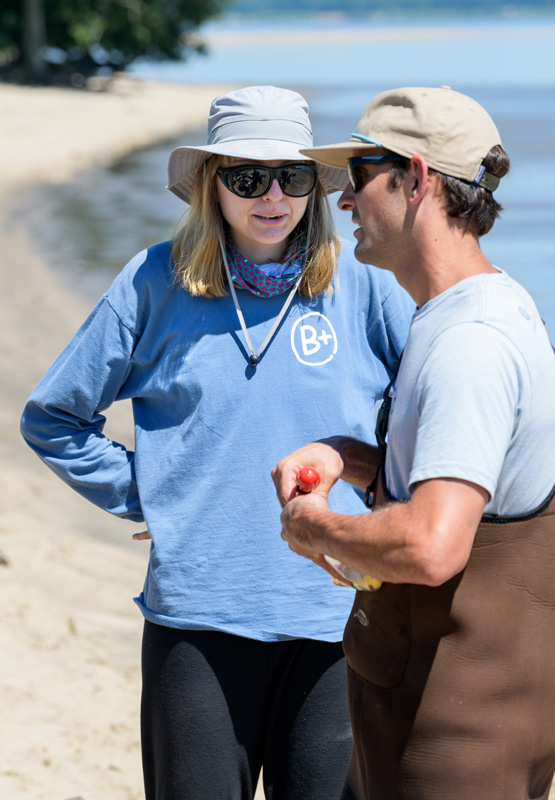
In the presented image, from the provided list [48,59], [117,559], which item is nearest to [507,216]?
[117,559]

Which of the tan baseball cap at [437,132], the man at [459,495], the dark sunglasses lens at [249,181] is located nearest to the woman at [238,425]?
the dark sunglasses lens at [249,181]

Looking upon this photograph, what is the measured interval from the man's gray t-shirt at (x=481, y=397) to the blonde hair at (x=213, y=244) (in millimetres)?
708

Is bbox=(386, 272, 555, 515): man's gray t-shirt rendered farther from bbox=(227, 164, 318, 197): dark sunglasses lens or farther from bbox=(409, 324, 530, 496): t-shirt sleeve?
bbox=(227, 164, 318, 197): dark sunglasses lens

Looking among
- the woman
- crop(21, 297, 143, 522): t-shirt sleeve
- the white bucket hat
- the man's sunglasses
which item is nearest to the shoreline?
the woman

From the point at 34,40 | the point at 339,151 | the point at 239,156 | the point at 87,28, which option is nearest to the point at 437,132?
the point at 339,151

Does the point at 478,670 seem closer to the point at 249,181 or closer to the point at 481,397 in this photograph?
the point at 481,397

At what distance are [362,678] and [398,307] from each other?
967mm

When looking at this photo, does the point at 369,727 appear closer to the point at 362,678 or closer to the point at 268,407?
the point at 362,678

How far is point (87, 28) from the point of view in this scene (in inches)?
1470

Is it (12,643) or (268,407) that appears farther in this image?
(12,643)

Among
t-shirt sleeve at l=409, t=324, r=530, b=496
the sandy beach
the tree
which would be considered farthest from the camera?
the tree

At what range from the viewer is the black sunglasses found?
8.21ft

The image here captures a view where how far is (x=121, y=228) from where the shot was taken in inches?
647

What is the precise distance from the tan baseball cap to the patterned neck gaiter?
0.66 m
